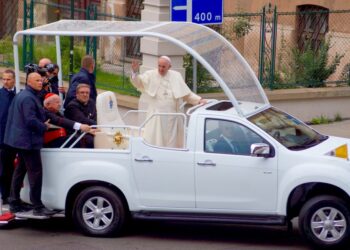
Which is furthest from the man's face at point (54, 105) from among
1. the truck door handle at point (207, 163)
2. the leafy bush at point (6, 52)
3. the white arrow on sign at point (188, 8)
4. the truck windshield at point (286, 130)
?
the leafy bush at point (6, 52)

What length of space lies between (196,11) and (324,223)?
15.8 feet

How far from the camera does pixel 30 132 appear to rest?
10109 mm

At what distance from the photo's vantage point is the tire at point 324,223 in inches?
370

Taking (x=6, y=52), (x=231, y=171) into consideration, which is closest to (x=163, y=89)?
(x=231, y=171)

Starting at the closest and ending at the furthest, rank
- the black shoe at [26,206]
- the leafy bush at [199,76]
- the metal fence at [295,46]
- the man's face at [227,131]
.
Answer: the man's face at [227,131]
the black shoe at [26,206]
the leafy bush at [199,76]
the metal fence at [295,46]

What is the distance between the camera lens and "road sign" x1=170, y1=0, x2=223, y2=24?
13125mm

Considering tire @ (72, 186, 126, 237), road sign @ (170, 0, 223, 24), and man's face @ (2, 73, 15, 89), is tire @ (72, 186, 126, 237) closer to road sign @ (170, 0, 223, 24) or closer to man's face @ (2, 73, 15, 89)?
man's face @ (2, 73, 15, 89)

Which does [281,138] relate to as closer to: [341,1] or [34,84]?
[34,84]

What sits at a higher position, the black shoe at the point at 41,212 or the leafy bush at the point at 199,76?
the leafy bush at the point at 199,76

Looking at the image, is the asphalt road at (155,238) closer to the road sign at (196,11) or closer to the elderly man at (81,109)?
the elderly man at (81,109)

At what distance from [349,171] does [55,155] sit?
3240 millimetres

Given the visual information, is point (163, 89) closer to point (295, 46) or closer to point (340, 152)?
point (340, 152)

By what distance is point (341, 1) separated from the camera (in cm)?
1917

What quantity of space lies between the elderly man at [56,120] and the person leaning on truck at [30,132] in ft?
0.67
